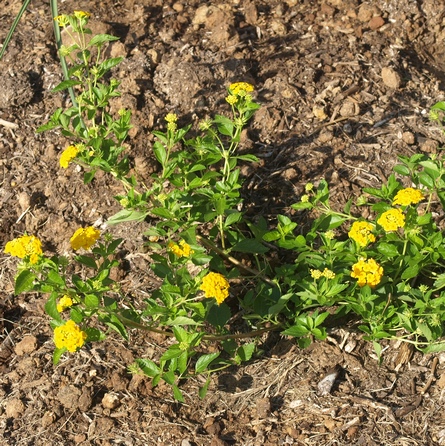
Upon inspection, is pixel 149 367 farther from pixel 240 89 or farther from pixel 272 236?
pixel 240 89

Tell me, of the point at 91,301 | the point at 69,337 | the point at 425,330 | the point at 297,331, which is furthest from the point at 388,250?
the point at 69,337

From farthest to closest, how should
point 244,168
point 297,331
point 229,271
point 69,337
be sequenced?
point 244,168, point 229,271, point 297,331, point 69,337

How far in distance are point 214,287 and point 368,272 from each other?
0.64 metres

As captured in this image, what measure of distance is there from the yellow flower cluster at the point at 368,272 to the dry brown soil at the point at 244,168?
491 millimetres

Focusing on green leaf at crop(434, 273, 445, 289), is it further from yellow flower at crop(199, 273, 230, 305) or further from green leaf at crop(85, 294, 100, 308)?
green leaf at crop(85, 294, 100, 308)

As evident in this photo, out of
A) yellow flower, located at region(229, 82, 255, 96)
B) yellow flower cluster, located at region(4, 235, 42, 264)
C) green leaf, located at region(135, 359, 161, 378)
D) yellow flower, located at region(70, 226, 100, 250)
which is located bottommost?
green leaf, located at region(135, 359, 161, 378)

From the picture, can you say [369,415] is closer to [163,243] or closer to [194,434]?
[194,434]

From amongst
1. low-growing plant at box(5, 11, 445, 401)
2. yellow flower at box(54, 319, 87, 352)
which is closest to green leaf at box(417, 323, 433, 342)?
low-growing plant at box(5, 11, 445, 401)

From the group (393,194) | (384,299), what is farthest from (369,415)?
(393,194)

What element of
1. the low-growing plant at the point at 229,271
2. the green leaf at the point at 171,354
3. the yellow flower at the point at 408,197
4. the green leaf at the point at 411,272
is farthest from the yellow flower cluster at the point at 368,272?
the green leaf at the point at 171,354

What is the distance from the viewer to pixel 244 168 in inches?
156

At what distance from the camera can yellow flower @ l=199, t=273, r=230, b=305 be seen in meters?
2.85

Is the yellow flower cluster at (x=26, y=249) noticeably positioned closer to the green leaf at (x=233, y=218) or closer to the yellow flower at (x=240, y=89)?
the green leaf at (x=233, y=218)

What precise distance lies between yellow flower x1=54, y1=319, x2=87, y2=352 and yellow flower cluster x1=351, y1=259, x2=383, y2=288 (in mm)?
1118
